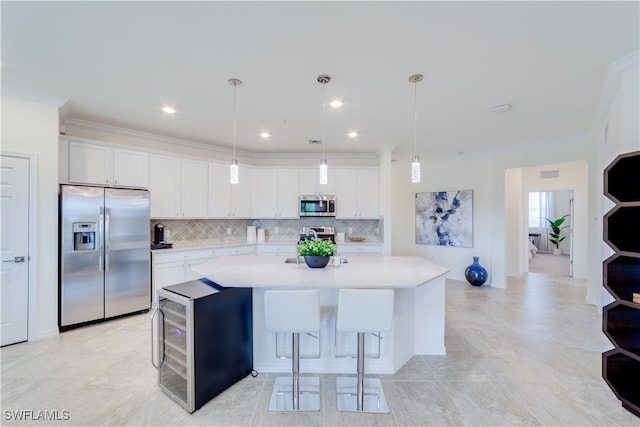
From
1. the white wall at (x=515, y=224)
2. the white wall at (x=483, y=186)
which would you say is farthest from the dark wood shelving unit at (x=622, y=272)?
the white wall at (x=515, y=224)

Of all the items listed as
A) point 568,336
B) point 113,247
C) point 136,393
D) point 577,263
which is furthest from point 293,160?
point 577,263

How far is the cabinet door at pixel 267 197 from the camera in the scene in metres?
5.57

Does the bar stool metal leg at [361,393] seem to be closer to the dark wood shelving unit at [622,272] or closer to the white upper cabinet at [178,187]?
the dark wood shelving unit at [622,272]

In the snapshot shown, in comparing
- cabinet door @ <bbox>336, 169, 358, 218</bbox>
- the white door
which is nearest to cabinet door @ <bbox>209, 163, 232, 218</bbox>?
cabinet door @ <bbox>336, 169, 358, 218</bbox>

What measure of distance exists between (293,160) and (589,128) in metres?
4.77

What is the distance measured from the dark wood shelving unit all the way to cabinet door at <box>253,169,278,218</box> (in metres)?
4.61

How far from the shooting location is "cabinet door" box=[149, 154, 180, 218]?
433cm

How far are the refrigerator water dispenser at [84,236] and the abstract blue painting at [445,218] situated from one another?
594 centimetres

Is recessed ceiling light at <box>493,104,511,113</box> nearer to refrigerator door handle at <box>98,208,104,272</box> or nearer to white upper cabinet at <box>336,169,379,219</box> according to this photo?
white upper cabinet at <box>336,169,379,219</box>

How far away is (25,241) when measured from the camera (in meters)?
3.00

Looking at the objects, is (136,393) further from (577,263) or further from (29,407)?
(577,263)

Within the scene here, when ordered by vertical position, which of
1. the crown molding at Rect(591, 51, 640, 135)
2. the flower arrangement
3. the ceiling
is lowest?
the flower arrangement

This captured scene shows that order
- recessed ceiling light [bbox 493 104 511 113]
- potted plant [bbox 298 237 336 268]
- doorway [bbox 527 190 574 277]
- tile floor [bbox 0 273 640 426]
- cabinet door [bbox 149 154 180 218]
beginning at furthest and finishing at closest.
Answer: doorway [bbox 527 190 574 277] < cabinet door [bbox 149 154 180 218] < recessed ceiling light [bbox 493 104 511 113] < potted plant [bbox 298 237 336 268] < tile floor [bbox 0 273 640 426]

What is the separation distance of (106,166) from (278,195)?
2719 millimetres
